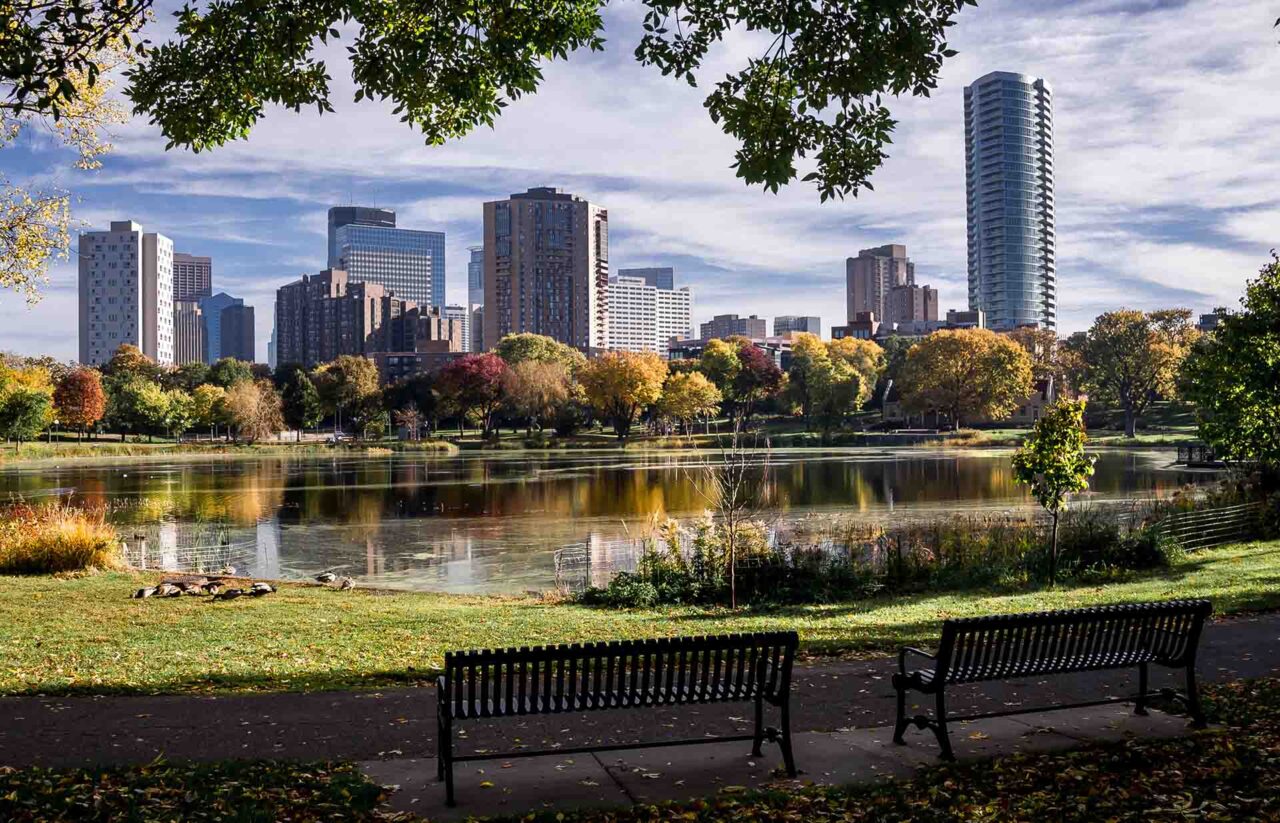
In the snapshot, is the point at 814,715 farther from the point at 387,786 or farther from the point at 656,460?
the point at 656,460

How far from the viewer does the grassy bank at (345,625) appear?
991cm

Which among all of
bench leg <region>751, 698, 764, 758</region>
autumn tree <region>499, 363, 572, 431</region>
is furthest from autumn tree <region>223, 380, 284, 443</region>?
bench leg <region>751, 698, 764, 758</region>

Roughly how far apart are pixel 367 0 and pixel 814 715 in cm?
721

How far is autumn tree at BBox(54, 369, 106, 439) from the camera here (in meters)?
99.4

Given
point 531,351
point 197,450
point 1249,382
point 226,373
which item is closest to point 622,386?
point 531,351

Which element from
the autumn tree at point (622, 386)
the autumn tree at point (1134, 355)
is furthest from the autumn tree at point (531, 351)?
the autumn tree at point (1134, 355)

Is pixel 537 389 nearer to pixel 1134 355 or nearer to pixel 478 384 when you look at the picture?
pixel 478 384

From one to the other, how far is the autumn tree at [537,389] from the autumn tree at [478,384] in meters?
1.18

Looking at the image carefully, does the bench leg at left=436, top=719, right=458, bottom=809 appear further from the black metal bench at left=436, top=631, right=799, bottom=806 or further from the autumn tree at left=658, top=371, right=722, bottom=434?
the autumn tree at left=658, top=371, right=722, bottom=434

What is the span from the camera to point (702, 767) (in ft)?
21.9

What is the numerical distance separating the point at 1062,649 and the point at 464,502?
107ft

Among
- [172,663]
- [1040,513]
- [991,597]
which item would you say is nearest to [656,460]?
[1040,513]

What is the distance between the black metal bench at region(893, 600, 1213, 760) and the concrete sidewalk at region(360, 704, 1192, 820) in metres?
0.17

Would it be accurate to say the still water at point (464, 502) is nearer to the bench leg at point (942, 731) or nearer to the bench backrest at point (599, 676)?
the bench backrest at point (599, 676)
